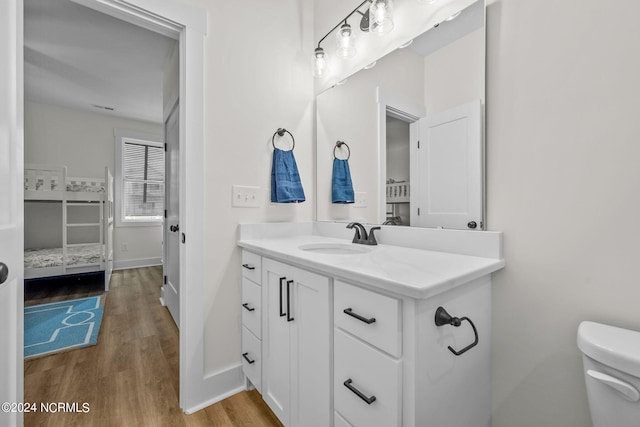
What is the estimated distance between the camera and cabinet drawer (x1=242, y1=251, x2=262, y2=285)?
1.35 meters

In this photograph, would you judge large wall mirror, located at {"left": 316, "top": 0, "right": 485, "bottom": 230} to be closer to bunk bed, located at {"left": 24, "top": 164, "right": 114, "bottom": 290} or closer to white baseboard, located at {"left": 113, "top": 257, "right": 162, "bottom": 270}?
bunk bed, located at {"left": 24, "top": 164, "right": 114, "bottom": 290}

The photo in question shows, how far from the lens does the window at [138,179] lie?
4.47m

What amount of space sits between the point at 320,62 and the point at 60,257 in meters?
3.76

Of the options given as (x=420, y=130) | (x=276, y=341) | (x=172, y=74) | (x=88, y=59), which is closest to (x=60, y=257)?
(x=88, y=59)

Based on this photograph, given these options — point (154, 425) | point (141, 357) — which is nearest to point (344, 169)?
point (154, 425)

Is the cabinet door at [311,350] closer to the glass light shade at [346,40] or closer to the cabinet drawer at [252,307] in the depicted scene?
the cabinet drawer at [252,307]

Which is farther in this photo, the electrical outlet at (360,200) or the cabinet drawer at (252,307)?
the electrical outlet at (360,200)

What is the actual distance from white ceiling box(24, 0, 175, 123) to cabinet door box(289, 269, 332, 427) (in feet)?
8.72

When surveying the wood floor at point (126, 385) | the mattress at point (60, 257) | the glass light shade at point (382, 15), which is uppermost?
the glass light shade at point (382, 15)

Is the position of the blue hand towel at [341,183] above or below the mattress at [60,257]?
above

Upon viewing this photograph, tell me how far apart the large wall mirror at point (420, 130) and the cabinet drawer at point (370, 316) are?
0.58m

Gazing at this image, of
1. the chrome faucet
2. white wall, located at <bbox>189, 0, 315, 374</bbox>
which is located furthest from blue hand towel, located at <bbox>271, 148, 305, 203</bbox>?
the chrome faucet

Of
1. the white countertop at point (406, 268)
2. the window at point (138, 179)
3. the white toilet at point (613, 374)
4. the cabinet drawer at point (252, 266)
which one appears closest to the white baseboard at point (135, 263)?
the window at point (138, 179)

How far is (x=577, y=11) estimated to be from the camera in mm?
823
